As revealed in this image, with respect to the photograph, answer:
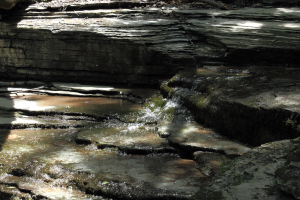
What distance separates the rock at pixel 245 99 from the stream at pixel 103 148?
0.73 feet

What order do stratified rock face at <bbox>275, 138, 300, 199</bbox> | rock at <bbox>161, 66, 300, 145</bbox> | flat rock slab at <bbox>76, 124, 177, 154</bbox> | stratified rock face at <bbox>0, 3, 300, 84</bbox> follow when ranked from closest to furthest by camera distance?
1. stratified rock face at <bbox>275, 138, 300, 199</bbox>
2. rock at <bbox>161, 66, 300, 145</bbox>
3. flat rock slab at <bbox>76, 124, 177, 154</bbox>
4. stratified rock face at <bbox>0, 3, 300, 84</bbox>

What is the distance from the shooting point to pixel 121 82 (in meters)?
8.09

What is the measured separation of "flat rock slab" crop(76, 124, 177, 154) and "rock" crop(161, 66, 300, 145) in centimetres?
95

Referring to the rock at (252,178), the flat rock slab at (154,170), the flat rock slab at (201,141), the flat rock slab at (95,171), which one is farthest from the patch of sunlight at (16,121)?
the rock at (252,178)

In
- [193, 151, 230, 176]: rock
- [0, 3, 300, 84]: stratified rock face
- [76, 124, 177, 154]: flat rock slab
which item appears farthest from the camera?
[0, 3, 300, 84]: stratified rock face

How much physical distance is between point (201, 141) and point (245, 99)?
2.88 ft

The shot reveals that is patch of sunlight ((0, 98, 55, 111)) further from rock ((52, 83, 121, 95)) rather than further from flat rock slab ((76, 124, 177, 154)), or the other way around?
flat rock slab ((76, 124, 177, 154))

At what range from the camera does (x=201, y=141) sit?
4.11 meters

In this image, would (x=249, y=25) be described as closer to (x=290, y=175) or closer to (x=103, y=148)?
(x=103, y=148)

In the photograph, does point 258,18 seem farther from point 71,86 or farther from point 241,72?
point 71,86

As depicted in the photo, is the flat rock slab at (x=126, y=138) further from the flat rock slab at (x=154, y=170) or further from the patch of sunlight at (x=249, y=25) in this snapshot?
the patch of sunlight at (x=249, y=25)

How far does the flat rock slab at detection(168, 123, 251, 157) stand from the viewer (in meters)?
3.78

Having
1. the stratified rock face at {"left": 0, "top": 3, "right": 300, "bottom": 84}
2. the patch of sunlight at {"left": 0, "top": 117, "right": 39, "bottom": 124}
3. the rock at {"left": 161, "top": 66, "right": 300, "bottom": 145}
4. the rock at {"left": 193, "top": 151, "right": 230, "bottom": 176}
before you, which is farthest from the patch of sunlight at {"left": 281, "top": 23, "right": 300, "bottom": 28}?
the patch of sunlight at {"left": 0, "top": 117, "right": 39, "bottom": 124}

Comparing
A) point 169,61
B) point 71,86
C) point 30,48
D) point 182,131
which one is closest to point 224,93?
point 182,131
